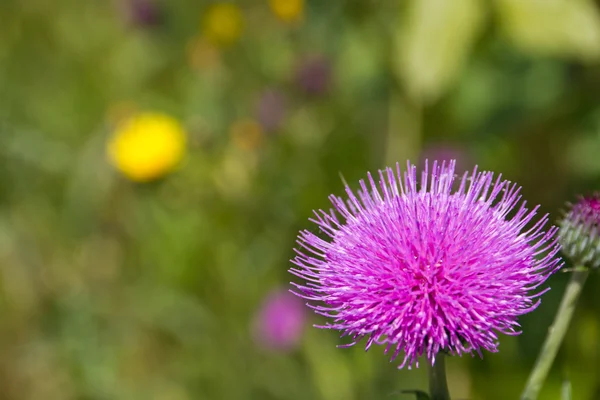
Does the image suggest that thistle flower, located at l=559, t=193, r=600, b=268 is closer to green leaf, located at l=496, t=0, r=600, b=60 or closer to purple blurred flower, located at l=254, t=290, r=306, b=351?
green leaf, located at l=496, t=0, r=600, b=60

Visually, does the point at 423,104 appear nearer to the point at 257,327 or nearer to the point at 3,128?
the point at 257,327

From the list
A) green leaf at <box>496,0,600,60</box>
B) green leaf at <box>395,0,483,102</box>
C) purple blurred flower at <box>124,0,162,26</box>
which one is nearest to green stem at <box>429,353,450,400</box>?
green leaf at <box>395,0,483,102</box>

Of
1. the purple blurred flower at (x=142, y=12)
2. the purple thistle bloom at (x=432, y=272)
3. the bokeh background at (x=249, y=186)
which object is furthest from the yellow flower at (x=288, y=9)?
the purple thistle bloom at (x=432, y=272)

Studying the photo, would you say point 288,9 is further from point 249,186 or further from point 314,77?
point 249,186

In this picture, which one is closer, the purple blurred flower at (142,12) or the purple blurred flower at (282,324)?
the purple blurred flower at (282,324)

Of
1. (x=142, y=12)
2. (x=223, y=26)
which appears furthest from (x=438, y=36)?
(x=142, y=12)

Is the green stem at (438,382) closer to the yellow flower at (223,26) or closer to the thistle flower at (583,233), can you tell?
the thistle flower at (583,233)
